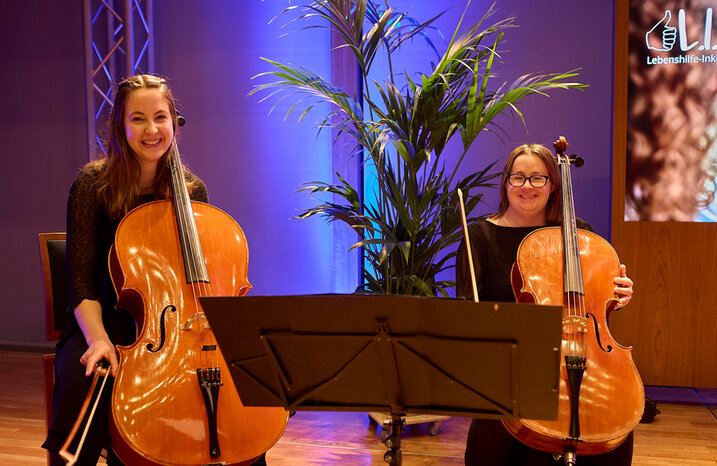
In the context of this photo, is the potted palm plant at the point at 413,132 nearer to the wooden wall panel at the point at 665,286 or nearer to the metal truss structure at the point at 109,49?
the wooden wall panel at the point at 665,286

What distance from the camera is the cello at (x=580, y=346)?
1.41 metres

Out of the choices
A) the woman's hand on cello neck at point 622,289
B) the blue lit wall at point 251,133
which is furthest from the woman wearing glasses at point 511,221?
the blue lit wall at point 251,133

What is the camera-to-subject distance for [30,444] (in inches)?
98.3

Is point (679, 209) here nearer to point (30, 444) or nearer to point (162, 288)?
point (162, 288)

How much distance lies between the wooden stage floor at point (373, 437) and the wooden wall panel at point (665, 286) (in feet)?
0.76

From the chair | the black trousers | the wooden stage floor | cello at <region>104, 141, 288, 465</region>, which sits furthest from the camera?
the wooden stage floor

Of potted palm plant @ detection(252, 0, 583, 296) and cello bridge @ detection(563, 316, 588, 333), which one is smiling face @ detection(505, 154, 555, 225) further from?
cello bridge @ detection(563, 316, 588, 333)

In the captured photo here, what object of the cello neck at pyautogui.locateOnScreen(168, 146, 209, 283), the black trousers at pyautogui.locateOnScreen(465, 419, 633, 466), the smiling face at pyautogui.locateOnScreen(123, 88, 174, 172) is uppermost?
the smiling face at pyautogui.locateOnScreen(123, 88, 174, 172)

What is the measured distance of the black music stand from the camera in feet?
3.45

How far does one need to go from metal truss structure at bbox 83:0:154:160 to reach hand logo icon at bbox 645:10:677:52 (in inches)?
107

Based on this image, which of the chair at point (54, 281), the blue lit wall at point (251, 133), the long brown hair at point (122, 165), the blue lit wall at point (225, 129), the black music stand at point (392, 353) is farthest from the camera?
the blue lit wall at point (251, 133)

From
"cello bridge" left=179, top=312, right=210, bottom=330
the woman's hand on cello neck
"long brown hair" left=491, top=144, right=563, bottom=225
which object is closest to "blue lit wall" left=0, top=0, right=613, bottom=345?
"long brown hair" left=491, top=144, right=563, bottom=225

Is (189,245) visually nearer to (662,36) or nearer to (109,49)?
(662,36)

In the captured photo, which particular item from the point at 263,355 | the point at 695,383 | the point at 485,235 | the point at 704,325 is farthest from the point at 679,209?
the point at 263,355
